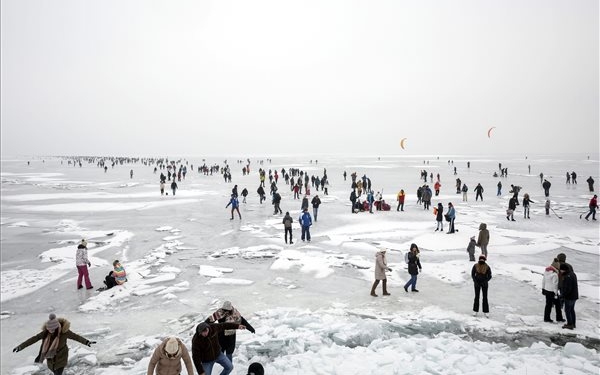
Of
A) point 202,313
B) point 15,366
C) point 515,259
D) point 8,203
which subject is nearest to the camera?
point 15,366

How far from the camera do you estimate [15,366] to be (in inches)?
246

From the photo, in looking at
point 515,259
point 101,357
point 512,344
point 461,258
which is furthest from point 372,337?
point 515,259

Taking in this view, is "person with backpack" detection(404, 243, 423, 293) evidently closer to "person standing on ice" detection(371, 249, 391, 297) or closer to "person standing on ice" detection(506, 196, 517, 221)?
"person standing on ice" detection(371, 249, 391, 297)

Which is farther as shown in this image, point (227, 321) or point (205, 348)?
point (227, 321)

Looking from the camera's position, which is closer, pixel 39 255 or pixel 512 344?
pixel 512 344

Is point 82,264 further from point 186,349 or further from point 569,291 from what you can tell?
point 569,291

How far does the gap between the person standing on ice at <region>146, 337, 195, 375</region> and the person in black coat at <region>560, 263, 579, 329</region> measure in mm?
7001

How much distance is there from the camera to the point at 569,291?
22.3 feet

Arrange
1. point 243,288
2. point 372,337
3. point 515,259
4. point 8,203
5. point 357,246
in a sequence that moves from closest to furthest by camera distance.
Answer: point 372,337, point 243,288, point 515,259, point 357,246, point 8,203

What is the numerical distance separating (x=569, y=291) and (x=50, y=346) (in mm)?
9102

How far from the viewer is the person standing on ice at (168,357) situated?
14.5ft

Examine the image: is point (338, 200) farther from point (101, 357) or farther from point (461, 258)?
point (101, 357)

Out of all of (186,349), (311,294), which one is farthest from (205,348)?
(311,294)

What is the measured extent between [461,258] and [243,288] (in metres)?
7.38
